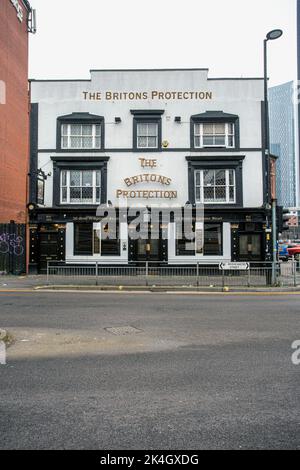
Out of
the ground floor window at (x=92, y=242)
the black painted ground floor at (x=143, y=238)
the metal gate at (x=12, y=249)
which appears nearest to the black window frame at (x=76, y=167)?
the black painted ground floor at (x=143, y=238)

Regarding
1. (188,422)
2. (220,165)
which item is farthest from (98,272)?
(188,422)

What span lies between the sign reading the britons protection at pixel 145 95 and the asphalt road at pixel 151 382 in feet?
55.7

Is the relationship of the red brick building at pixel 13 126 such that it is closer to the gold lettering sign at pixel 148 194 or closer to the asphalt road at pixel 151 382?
the gold lettering sign at pixel 148 194

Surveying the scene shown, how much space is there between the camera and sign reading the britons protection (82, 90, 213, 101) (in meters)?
24.6

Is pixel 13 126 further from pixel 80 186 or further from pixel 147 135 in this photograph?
pixel 147 135

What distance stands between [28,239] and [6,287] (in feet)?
22.4

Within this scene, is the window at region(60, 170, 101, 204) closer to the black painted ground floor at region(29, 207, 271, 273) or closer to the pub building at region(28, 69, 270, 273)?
the pub building at region(28, 69, 270, 273)

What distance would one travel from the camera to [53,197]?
24.5m

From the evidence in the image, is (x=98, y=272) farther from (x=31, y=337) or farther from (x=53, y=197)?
(x=31, y=337)

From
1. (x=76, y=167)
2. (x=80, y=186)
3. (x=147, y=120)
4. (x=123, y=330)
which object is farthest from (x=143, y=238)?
(x=123, y=330)

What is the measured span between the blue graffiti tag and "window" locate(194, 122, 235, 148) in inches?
472

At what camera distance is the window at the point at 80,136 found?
24.8 meters

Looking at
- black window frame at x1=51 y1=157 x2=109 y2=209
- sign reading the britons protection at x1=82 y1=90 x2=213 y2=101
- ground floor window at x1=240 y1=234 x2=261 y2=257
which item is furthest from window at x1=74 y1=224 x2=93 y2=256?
ground floor window at x1=240 y1=234 x2=261 y2=257

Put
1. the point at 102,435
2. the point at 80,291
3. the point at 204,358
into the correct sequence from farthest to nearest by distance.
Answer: the point at 80,291
the point at 204,358
the point at 102,435
